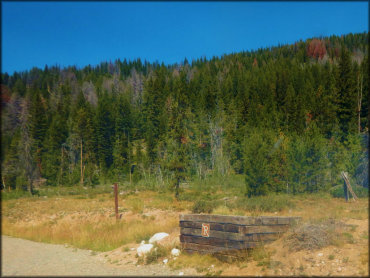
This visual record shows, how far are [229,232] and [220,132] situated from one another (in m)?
34.2

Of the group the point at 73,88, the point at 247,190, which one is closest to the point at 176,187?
the point at 247,190

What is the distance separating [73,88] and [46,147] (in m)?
49.9

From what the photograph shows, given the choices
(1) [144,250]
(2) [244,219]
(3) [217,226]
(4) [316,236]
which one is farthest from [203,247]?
(4) [316,236]

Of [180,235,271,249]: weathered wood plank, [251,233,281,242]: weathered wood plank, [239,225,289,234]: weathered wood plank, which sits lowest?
[180,235,271,249]: weathered wood plank

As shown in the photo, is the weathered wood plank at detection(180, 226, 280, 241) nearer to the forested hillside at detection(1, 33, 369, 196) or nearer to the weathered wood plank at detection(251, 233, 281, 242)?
the weathered wood plank at detection(251, 233, 281, 242)

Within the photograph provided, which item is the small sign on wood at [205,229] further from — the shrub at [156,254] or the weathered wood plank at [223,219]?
the shrub at [156,254]

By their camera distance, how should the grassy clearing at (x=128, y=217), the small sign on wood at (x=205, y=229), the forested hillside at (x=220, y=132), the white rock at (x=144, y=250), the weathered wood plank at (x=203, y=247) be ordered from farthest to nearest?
the forested hillside at (x=220, y=132)
the white rock at (x=144, y=250)
the grassy clearing at (x=128, y=217)
the small sign on wood at (x=205, y=229)
the weathered wood plank at (x=203, y=247)

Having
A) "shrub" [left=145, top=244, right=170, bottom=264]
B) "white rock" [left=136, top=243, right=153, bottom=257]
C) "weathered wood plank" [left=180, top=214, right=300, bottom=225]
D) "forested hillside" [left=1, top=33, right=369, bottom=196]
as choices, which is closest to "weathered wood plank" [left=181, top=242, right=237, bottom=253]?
"shrub" [left=145, top=244, right=170, bottom=264]

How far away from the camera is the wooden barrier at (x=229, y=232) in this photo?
333 inches

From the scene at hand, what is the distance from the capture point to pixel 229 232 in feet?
28.5

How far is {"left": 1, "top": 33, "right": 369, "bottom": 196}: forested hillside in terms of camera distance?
2262cm

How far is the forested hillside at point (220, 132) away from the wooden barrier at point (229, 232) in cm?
494

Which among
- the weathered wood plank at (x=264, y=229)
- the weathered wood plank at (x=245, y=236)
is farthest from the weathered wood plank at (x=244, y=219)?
the weathered wood plank at (x=245, y=236)

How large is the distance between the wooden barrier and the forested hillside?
16.2 feet
